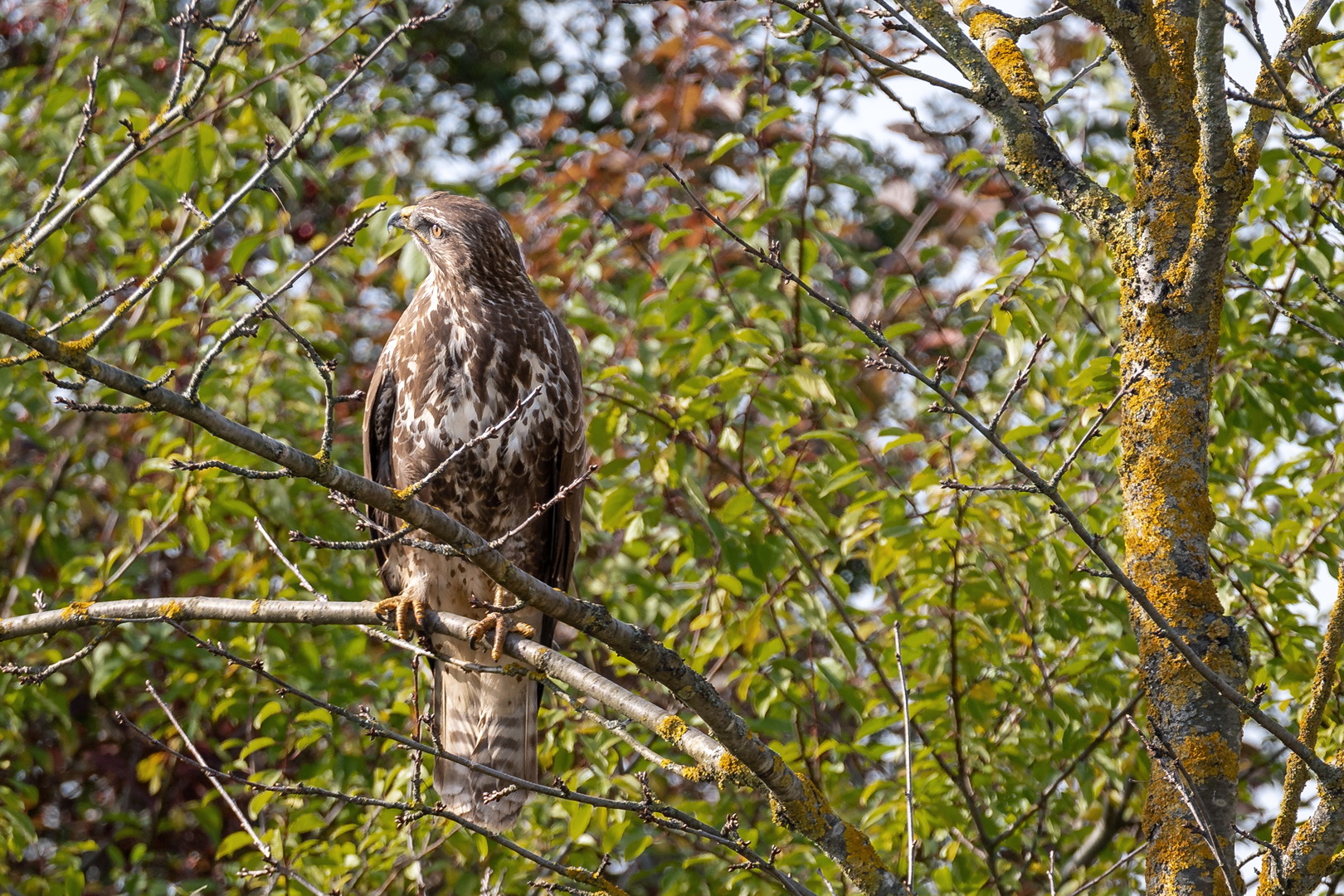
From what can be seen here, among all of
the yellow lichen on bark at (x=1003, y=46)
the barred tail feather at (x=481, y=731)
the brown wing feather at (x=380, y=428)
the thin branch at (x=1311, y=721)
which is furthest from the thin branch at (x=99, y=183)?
the thin branch at (x=1311, y=721)

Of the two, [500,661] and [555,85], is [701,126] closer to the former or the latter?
[555,85]

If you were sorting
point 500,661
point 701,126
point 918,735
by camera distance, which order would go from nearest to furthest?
point 500,661
point 918,735
point 701,126

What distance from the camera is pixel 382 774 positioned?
3.96m

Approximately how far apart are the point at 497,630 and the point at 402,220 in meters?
1.40

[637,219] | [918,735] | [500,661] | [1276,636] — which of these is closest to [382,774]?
[500,661]

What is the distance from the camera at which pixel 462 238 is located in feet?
12.8

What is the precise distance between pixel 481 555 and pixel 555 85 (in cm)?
614

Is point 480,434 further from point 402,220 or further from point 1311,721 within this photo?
point 1311,721

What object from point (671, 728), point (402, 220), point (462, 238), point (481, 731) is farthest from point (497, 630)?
point (402, 220)

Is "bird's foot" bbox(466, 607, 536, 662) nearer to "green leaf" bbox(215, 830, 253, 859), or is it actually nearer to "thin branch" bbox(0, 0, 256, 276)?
"green leaf" bbox(215, 830, 253, 859)

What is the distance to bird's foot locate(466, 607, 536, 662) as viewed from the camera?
120 inches

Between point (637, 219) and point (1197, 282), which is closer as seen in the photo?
point (1197, 282)

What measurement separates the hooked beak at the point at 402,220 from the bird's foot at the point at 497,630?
1.28 metres

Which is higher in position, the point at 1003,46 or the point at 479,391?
the point at 1003,46
